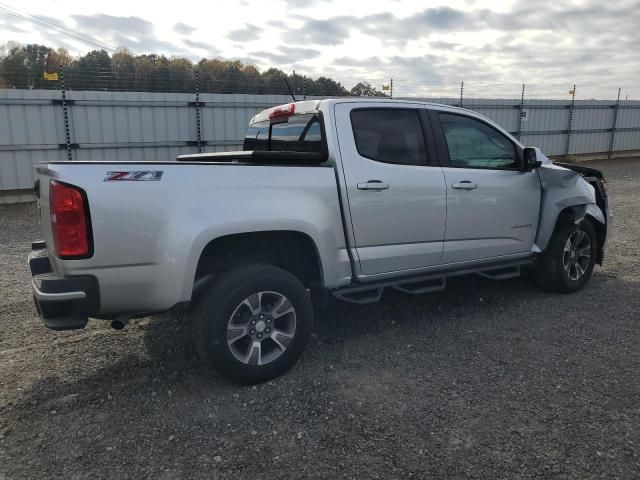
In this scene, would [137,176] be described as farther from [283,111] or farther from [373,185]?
[283,111]

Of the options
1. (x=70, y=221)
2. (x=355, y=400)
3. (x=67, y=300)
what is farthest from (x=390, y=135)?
(x=67, y=300)

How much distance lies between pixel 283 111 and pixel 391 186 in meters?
1.22

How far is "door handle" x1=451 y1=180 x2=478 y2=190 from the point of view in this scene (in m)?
4.31

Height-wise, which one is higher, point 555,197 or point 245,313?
point 555,197

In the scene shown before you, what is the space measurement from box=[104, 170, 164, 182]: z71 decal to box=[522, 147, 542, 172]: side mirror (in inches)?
133

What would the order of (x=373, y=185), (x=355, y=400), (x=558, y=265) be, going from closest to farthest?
1. (x=355, y=400)
2. (x=373, y=185)
3. (x=558, y=265)

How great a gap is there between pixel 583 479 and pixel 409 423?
0.92 metres

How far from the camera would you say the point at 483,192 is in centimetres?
449

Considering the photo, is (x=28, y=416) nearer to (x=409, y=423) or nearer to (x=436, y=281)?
(x=409, y=423)

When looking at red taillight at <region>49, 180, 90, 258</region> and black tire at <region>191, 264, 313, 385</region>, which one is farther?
black tire at <region>191, 264, 313, 385</region>

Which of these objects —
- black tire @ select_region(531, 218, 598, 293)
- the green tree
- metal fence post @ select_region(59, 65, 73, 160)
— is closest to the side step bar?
black tire @ select_region(531, 218, 598, 293)

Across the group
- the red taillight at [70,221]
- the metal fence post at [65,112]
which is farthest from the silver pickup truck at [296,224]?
the metal fence post at [65,112]

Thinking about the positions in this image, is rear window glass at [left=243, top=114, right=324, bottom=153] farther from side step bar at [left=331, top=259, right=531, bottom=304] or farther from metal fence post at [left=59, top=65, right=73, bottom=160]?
metal fence post at [left=59, top=65, right=73, bottom=160]

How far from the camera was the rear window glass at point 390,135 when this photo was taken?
398 centimetres
